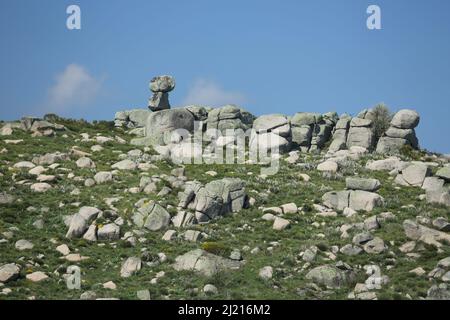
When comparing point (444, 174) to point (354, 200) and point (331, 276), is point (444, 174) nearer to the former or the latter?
point (354, 200)

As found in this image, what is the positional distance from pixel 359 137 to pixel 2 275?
46.6 meters

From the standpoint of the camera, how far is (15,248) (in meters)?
42.4

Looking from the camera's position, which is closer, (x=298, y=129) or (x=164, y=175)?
(x=164, y=175)

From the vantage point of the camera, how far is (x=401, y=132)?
74.4m

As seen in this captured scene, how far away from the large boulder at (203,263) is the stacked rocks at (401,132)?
37375 millimetres

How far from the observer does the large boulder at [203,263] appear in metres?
39.6

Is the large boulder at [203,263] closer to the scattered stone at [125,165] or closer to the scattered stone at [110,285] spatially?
the scattered stone at [110,285]

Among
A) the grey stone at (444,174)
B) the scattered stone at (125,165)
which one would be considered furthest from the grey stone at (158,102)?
the grey stone at (444,174)

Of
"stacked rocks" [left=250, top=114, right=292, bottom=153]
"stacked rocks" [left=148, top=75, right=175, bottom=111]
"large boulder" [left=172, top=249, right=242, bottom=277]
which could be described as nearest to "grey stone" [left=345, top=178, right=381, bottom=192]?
"large boulder" [left=172, top=249, right=242, bottom=277]

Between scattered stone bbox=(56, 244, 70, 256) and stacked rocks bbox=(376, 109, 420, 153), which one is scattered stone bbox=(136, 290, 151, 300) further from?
stacked rocks bbox=(376, 109, 420, 153)

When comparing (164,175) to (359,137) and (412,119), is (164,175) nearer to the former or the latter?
(359,137)

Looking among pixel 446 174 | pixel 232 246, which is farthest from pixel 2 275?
pixel 446 174

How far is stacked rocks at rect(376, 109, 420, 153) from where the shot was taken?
7356cm
